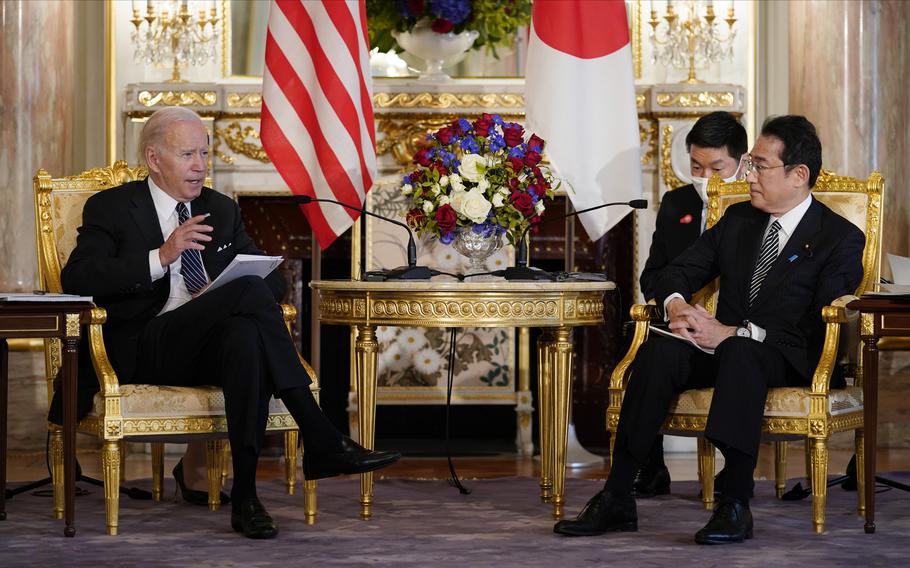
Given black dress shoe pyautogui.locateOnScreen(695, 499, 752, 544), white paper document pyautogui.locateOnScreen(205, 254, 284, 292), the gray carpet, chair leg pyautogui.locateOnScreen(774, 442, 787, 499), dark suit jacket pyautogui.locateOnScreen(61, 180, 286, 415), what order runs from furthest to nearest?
chair leg pyautogui.locateOnScreen(774, 442, 787, 499) < dark suit jacket pyautogui.locateOnScreen(61, 180, 286, 415) < white paper document pyautogui.locateOnScreen(205, 254, 284, 292) < black dress shoe pyautogui.locateOnScreen(695, 499, 752, 544) < the gray carpet

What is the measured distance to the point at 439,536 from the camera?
370 centimetres

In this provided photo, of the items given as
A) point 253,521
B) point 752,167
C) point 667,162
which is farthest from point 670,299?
point 667,162

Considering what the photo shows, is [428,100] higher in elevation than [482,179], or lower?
higher

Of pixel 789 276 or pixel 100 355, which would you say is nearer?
pixel 100 355

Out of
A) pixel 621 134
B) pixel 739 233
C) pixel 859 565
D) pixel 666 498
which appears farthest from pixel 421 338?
pixel 859 565

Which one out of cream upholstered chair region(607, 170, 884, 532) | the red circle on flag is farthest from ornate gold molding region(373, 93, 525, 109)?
cream upholstered chair region(607, 170, 884, 532)

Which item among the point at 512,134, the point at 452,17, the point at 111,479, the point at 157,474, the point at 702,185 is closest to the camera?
the point at 111,479

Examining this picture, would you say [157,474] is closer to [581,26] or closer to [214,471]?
[214,471]

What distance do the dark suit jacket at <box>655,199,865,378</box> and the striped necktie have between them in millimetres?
19

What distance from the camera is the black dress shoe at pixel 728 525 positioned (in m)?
3.56

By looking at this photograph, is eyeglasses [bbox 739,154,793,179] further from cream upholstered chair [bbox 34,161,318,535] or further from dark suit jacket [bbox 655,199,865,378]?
cream upholstered chair [bbox 34,161,318,535]

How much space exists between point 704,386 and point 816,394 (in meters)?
0.37

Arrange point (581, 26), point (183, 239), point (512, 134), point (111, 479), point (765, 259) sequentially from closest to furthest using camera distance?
point (111, 479) < point (183, 239) < point (765, 259) < point (512, 134) < point (581, 26)

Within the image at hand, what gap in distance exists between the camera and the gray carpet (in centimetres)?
336
